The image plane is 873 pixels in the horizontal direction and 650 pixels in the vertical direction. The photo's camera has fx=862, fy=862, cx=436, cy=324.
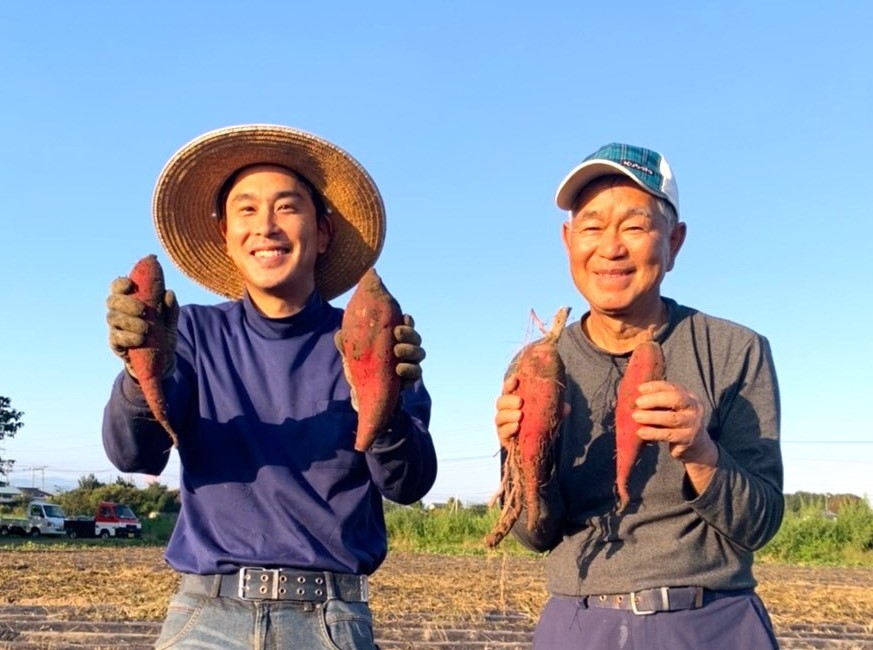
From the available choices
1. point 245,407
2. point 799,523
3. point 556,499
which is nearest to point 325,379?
point 245,407

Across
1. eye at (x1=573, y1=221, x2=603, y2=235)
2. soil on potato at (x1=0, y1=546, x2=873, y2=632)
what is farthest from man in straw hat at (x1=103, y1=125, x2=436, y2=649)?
soil on potato at (x1=0, y1=546, x2=873, y2=632)

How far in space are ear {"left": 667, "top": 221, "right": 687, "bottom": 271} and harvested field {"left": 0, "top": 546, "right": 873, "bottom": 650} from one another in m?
2.28

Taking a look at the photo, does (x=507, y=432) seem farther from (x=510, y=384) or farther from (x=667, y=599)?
(x=667, y=599)

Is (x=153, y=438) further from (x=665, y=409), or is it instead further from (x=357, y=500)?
(x=665, y=409)

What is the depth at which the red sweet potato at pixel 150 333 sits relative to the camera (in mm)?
1976

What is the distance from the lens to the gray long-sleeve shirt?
1.91 meters

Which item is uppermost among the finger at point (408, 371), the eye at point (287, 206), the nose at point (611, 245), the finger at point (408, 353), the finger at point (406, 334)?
the eye at point (287, 206)

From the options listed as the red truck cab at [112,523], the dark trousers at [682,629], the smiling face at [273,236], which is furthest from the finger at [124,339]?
the red truck cab at [112,523]

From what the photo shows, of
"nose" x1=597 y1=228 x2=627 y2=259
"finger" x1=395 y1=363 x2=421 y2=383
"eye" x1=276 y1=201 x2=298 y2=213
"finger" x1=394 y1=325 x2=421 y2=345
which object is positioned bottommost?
"finger" x1=395 y1=363 x2=421 y2=383

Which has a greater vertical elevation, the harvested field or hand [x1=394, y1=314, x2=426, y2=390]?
hand [x1=394, y1=314, x2=426, y2=390]

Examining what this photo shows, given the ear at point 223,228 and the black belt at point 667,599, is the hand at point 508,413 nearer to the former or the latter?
the black belt at point 667,599

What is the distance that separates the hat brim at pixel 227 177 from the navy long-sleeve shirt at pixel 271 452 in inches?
16.6

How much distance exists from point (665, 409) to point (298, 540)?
0.94 m

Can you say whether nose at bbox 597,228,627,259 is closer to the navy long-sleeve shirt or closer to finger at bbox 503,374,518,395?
finger at bbox 503,374,518,395
